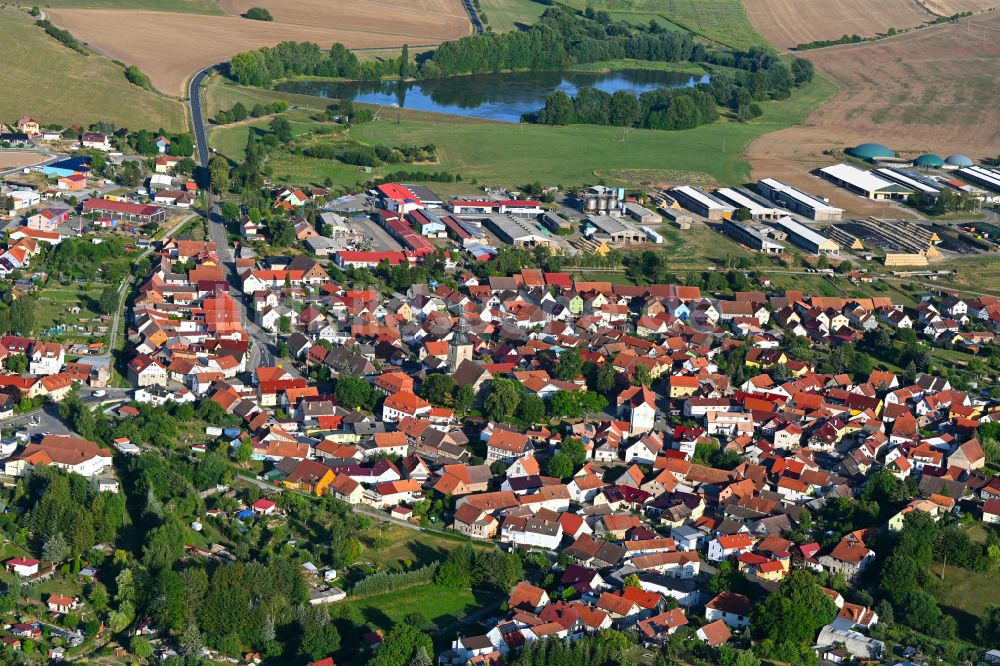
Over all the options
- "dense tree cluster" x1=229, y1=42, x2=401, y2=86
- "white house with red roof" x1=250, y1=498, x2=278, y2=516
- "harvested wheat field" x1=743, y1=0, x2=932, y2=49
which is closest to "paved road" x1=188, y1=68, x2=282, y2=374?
"dense tree cluster" x1=229, y1=42, x2=401, y2=86

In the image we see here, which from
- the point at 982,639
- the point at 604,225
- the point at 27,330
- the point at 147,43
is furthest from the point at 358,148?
the point at 982,639

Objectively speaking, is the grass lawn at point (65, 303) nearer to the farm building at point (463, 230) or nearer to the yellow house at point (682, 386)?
the farm building at point (463, 230)

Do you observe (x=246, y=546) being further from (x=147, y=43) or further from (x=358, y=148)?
(x=147, y=43)

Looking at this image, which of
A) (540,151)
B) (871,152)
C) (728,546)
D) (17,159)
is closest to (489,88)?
(540,151)

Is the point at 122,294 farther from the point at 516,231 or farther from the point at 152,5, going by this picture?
the point at 152,5

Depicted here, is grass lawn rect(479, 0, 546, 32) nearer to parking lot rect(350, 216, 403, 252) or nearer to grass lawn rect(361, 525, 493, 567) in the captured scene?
parking lot rect(350, 216, 403, 252)

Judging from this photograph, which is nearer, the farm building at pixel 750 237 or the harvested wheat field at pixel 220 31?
the farm building at pixel 750 237

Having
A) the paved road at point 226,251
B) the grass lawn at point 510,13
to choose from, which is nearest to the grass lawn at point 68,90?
the paved road at point 226,251
